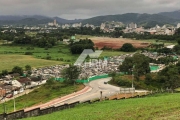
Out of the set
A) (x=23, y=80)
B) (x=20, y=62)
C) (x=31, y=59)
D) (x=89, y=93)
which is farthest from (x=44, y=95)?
(x=31, y=59)

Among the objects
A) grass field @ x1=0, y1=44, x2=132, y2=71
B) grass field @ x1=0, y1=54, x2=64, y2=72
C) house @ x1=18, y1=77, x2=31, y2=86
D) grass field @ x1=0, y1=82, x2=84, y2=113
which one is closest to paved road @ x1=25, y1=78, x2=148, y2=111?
grass field @ x1=0, y1=82, x2=84, y2=113

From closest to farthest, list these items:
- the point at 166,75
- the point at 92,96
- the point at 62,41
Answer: the point at 92,96, the point at 166,75, the point at 62,41

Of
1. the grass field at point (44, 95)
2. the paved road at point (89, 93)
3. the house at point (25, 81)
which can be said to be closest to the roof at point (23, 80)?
the house at point (25, 81)

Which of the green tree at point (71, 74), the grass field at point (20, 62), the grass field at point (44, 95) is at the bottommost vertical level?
the grass field at point (44, 95)

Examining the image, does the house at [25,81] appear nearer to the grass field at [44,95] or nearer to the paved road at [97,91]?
the grass field at [44,95]

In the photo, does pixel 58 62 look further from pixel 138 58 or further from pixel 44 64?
pixel 138 58

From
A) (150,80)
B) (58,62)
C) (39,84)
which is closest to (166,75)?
(150,80)

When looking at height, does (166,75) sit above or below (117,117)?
below

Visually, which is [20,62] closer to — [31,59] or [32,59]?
[31,59]
